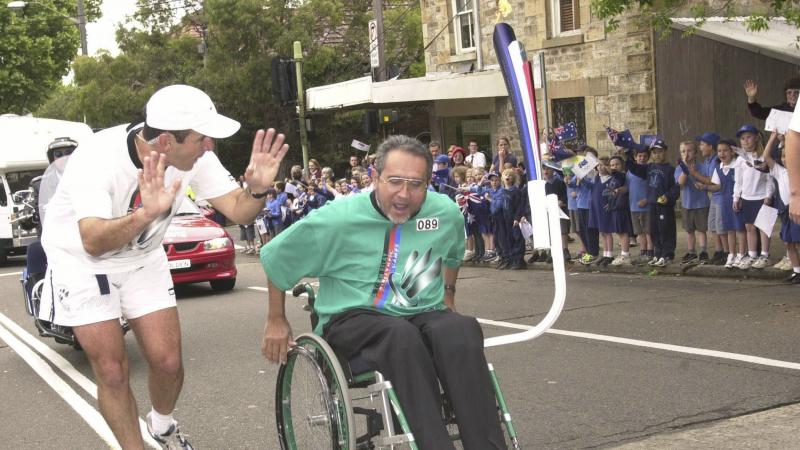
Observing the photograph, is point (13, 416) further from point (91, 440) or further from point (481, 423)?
point (481, 423)

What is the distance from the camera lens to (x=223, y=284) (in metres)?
14.2

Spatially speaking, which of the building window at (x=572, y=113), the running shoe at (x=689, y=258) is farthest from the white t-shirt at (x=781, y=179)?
the building window at (x=572, y=113)

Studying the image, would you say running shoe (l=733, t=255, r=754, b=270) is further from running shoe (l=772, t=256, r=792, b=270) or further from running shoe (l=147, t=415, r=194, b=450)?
running shoe (l=147, t=415, r=194, b=450)

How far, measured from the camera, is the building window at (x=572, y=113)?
21.2 meters

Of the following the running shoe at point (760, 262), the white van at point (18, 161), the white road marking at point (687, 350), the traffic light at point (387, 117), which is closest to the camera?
the white road marking at point (687, 350)

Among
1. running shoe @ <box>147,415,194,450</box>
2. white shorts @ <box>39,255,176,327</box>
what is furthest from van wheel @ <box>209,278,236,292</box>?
white shorts @ <box>39,255,176,327</box>

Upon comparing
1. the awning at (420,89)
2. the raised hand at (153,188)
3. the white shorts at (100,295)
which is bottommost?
the white shorts at (100,295)

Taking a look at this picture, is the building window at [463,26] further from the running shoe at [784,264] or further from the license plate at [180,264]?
the running shoe at [784,264]

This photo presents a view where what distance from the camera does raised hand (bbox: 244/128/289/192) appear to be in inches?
190

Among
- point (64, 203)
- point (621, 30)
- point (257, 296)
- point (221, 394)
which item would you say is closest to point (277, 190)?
point (621, 30)

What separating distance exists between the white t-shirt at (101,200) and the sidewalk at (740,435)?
2511 millimetres

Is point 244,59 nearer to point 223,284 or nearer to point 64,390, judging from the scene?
point 223,284

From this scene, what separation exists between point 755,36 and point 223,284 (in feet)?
32.1

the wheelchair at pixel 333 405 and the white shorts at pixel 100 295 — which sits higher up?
the white shorts at pixel 100 295
